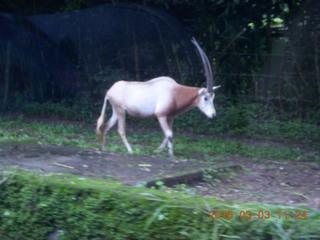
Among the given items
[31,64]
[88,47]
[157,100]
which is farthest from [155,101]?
[31,64]

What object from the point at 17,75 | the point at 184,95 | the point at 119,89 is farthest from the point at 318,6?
the point at 17,75

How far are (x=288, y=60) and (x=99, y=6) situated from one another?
4742 mm

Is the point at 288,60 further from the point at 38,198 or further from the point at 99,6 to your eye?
the point at 38,198

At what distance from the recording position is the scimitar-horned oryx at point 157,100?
8.59 meters

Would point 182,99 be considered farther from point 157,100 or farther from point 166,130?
point 166,130

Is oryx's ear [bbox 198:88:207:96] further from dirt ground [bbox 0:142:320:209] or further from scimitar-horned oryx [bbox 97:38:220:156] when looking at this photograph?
dirt ground [bbox 0:142:320:209]

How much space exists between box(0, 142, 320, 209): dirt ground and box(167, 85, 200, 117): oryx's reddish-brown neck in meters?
2.11

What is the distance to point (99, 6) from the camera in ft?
42.9
